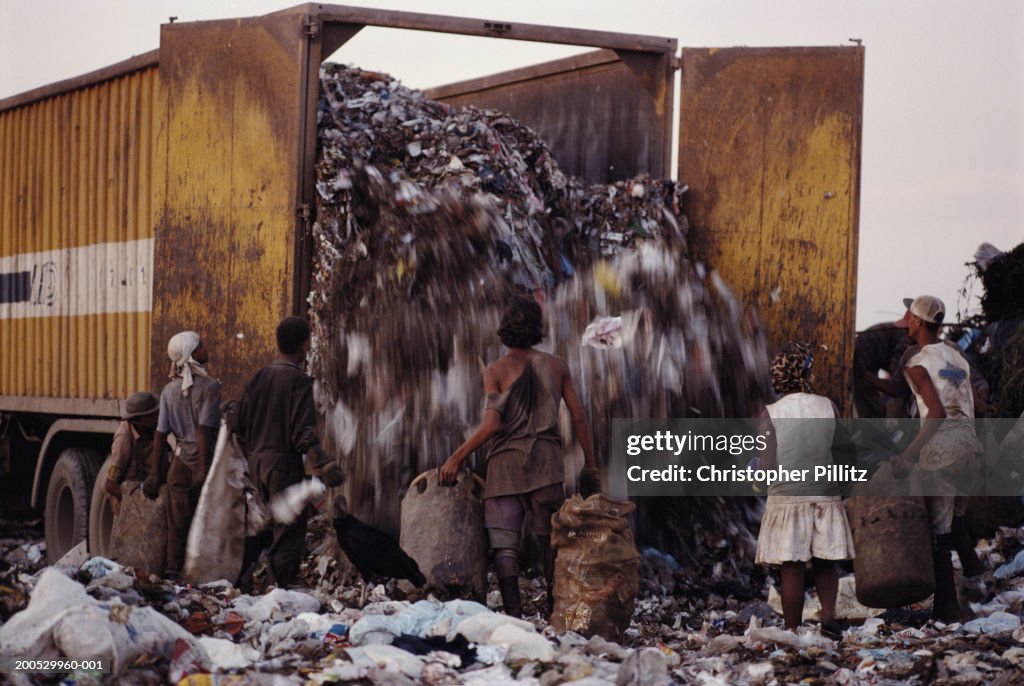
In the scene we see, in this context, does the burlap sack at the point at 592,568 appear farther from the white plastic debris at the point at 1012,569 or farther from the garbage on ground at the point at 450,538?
the white plastic debris at the point at 1012,569

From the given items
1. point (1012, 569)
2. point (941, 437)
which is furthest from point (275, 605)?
point (1012, 569)

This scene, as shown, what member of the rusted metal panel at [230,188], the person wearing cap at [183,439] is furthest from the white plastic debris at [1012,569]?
the person wearing cap at [183,439]

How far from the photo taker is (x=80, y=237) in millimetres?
7719

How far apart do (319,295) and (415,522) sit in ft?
4.70

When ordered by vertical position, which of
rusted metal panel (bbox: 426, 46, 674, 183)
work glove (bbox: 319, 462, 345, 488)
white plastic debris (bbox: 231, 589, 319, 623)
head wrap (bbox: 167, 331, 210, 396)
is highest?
rusted metal panel (bbox: 426, 46, 674, 183)

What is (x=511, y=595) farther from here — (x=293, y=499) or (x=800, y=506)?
(x=800, y=506)

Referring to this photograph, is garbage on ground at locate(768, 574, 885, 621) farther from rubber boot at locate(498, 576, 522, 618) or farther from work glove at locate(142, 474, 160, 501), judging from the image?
work glove at locate(142, 474, 160, 501)

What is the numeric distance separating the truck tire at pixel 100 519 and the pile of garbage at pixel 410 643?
5.53 feet

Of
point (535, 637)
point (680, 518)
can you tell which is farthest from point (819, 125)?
point (535, 637)

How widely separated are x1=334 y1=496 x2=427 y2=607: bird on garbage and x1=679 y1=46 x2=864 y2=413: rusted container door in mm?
2590

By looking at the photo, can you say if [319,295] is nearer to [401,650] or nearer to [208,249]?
[208,249]

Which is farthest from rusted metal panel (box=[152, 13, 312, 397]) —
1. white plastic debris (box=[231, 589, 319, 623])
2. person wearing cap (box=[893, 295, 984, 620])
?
person wearing cap (box=[893, 295, 984, 620])

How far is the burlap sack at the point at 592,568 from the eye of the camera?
4957 millimetres

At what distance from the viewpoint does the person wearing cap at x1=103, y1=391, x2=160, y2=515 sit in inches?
247
